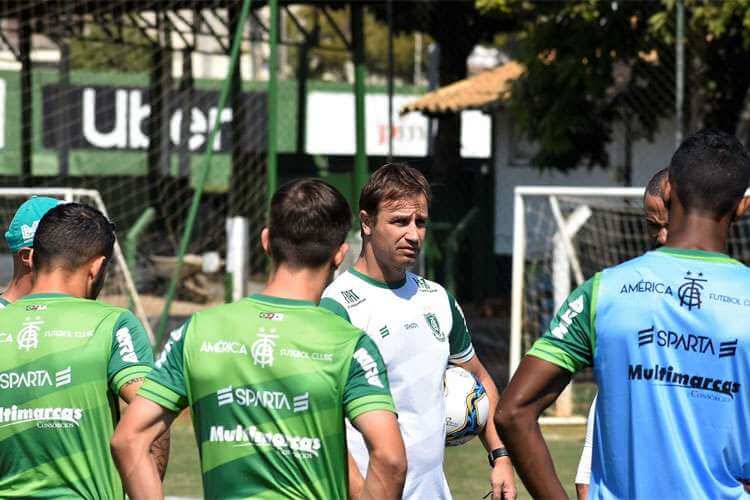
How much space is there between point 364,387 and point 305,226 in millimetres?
444

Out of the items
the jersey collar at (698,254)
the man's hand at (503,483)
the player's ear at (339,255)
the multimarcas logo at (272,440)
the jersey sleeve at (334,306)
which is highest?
the jersey collar at (698,254)

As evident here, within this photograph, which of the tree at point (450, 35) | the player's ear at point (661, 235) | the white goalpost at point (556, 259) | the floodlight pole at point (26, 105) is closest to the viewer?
the player's ear at point (661, 235)

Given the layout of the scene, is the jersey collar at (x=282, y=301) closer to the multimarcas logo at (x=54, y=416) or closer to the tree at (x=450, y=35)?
the multimarcas logo at (x=54, y=416)

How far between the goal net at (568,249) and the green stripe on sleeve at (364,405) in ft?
26.2

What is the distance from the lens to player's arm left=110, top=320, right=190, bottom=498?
3404 mm

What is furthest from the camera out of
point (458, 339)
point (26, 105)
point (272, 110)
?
point (26, 105)

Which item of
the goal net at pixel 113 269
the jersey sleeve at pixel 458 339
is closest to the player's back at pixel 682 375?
the jersey sleeve at pixel 458 339

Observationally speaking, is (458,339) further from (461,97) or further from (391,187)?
(461,97)

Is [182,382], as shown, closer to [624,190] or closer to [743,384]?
[743,384]

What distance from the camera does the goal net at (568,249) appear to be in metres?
11.4

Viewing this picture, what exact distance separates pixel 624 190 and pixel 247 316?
8.20 meters

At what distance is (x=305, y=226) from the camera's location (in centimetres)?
343

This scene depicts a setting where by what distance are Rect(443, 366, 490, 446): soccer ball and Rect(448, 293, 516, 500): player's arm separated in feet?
0.16

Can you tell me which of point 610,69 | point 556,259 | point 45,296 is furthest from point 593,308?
point 610,69
